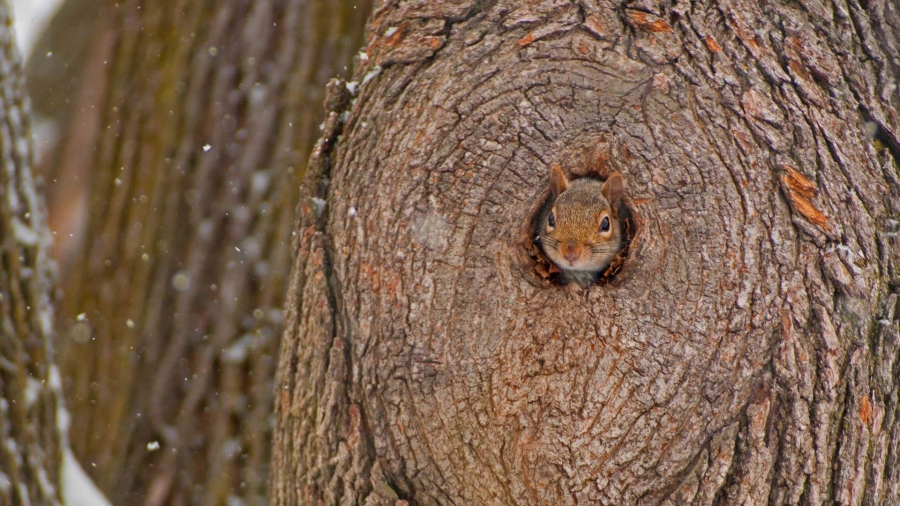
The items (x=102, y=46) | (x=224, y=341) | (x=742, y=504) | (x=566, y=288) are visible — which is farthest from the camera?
(x=102, y=46)

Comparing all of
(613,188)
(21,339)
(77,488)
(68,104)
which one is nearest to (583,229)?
(613,188)

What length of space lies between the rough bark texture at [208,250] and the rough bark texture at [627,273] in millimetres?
1383

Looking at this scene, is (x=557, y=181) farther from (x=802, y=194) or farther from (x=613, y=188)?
(x=802, y=194)

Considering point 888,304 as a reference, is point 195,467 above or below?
below

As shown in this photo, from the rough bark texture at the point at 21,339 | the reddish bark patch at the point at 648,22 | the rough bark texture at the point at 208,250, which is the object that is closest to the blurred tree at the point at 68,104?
the rough bark texture at the point at 208,250

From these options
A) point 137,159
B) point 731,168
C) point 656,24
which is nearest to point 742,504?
point 731,168

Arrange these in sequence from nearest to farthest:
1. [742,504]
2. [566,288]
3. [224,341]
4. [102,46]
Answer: [742,504], [566,288], [224,341], [102,46]

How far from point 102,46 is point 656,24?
9.45 ft

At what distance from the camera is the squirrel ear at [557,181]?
6.07ft

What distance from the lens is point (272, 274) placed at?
328 cm

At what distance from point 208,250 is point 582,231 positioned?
1747 millimetres

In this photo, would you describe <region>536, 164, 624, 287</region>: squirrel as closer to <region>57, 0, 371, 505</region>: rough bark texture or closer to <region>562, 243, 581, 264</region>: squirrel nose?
<region>562, 243, 581, 264</region>: squirrel nose

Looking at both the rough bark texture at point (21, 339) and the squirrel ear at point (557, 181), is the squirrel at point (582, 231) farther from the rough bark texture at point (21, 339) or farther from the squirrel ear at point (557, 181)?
the rough bark texture at point (21, 339)

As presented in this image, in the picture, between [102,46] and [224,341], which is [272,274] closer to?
[224,341]
